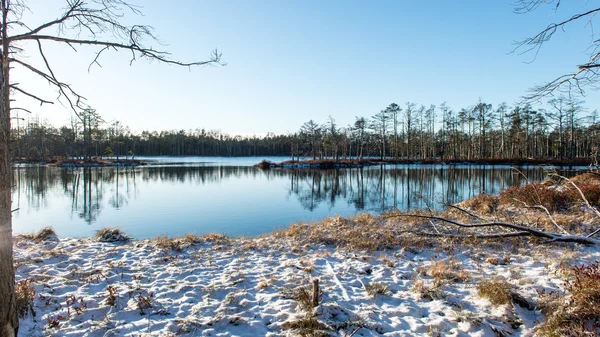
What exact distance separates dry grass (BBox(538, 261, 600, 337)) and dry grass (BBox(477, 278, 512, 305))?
425mm

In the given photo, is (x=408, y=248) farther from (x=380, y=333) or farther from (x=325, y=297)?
(x=380, y=333)

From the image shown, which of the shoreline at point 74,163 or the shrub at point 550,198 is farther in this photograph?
the shoreline at point 74,163

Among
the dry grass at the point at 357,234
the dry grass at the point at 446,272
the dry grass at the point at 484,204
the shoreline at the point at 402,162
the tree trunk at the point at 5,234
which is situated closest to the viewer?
the tree trunk at the point at 5,234

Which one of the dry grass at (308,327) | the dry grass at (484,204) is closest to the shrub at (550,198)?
the dry grass at (484,204)

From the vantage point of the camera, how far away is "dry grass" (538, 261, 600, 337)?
3.41 m

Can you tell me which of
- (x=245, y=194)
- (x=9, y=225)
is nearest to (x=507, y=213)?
(x=9, y=225)

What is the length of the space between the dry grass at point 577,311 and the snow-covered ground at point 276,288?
0.68 feet

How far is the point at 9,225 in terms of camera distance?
282 cm

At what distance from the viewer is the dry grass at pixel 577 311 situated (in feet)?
11.2

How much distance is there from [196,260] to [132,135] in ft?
394

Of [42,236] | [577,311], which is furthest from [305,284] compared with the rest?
[42,236]

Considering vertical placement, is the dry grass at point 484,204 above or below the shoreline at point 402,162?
below

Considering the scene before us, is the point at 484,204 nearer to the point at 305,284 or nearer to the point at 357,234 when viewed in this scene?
the point at 357,234

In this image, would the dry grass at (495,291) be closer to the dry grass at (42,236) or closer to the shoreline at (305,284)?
the shoreline at (305,284)
